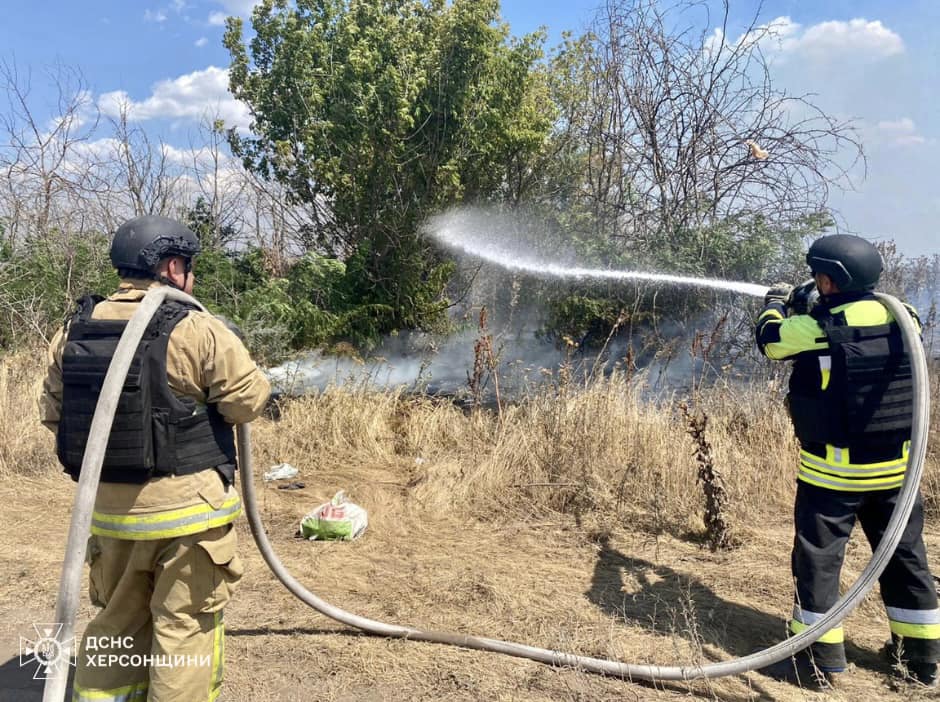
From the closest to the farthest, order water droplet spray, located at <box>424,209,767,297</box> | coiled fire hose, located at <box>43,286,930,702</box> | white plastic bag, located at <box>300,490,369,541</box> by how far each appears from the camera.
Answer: coiled fire hose, located at <box>43,286,930,702</box>, white plastic bag, located at <box>300,490,369,541</box>, water droplet spray, located at <box>424,209,767,297</box>

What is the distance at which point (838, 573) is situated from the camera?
2936 mm

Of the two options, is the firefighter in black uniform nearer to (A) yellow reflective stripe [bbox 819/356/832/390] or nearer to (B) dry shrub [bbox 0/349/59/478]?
(A) yellow reflective stripe [bbox 819/356/832/390]

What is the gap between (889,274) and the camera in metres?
6.84

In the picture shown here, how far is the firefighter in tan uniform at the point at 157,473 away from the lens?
226 cm

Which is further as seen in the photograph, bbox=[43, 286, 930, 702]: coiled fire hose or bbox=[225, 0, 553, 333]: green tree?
bbox=[225, 0, 553, 333]: green tree

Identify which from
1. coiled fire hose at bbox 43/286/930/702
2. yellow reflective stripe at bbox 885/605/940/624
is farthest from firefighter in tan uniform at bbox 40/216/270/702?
yellow reflective stripe at bbox 885/605/940/624

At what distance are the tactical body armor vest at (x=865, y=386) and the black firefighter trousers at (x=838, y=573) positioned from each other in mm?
271

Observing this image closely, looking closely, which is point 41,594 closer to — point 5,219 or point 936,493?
point 936,493

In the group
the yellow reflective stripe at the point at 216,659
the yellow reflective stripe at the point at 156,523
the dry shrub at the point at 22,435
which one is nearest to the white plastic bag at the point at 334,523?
the yellow reflective stripe at the point at 216,659

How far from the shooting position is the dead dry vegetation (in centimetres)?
302

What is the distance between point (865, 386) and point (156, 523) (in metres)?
2.94

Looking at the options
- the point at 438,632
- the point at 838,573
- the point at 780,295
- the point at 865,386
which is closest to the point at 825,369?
the point at 865,386

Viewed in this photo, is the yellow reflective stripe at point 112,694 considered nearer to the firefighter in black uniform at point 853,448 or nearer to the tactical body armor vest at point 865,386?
the firefighter in black uniform at point 853,448

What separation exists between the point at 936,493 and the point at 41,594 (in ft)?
20.0
